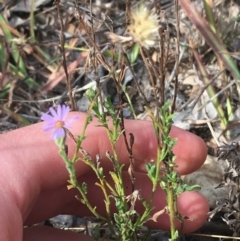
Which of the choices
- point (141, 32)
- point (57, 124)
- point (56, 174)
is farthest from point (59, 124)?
point (56, 174)

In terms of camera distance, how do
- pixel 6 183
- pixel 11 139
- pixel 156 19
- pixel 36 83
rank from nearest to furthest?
pixel 156 19 → pixel 6 183 → pixel 11 139 → pixel 36 83

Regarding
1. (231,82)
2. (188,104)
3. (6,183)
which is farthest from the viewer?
(188,104)

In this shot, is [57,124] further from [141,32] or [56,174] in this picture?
[56,174]

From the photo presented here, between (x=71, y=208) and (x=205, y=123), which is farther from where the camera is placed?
(x=205, y=123)

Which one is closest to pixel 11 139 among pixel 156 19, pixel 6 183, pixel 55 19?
pixel 6 183

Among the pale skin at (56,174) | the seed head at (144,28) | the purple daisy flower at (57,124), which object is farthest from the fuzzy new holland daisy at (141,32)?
the pale skin at (56,174)

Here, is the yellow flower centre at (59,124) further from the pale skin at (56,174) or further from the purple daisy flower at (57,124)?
the pale skin at (56,174)

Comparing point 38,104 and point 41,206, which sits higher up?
point 38,104

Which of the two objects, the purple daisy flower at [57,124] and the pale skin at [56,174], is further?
the pale skin at [56,174]

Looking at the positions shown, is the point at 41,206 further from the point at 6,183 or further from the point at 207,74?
the point at 207,74
